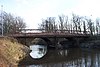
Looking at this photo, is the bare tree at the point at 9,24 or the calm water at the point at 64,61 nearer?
the calm water at the point at 64,61

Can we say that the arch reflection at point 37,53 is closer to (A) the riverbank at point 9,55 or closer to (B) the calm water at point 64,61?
(B) the calm water at point 64,61

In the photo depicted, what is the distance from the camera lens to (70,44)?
97938 millimetres

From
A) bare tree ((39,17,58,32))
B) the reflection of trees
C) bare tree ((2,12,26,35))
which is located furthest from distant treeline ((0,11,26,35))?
the reflection of trees

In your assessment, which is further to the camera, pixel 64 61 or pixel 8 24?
pixel 8 24

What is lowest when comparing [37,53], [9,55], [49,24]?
[37,53]

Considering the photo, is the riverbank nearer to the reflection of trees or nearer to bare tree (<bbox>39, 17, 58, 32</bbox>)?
the reflection of trees

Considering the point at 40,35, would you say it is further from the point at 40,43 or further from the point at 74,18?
the point at 40,43

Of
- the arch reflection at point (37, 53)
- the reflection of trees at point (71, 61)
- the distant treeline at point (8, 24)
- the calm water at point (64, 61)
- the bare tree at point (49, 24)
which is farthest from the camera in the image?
the bare tree at point (49, 24)

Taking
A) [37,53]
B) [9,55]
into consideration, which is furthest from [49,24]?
[9,55]

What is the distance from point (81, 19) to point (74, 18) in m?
3.47

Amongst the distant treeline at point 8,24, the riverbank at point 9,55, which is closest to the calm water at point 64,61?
the riverbank at point 9,55

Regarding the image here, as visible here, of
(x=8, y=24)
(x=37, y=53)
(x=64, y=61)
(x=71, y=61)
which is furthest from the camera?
(x=8, y=24)

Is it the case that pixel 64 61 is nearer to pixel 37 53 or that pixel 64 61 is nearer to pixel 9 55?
pixel 9 55

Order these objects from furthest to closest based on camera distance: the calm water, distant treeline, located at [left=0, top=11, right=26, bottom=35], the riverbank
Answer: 1. distant treeline, located at [left=0, top=11, right=26, bottom=35]
2. the calm water
3. the riverbank
